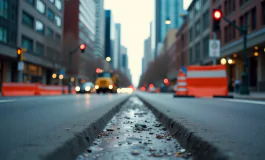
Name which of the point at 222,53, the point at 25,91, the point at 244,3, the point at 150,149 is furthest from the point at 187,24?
the point at 150,149

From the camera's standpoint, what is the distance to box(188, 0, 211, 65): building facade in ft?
135

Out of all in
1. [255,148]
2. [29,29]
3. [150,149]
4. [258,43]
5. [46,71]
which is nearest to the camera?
[255,148]

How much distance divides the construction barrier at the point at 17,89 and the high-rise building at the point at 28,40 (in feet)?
19.0

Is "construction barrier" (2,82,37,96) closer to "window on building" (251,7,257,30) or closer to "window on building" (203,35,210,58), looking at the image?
"window on building" (251,7,257,30)

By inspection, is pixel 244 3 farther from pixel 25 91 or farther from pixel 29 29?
pixel 29 29

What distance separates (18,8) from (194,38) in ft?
107

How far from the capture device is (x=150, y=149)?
3002 millimetres

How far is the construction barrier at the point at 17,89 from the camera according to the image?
60.0 ft

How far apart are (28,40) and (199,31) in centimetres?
2844

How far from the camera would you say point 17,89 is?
1942cm

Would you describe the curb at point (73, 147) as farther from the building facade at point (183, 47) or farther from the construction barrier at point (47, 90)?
the building facade at point (183, 47)

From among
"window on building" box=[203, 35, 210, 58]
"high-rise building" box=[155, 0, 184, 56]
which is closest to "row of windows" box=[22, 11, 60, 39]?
"window on building" box=[203, 35, 210, 58]

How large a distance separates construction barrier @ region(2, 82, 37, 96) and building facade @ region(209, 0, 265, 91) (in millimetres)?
18718

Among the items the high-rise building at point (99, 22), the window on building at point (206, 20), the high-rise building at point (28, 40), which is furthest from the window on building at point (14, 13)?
the window on building at point (206, 20)
